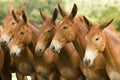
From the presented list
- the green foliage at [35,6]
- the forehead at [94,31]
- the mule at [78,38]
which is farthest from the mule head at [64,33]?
the green foliage at [35,6]

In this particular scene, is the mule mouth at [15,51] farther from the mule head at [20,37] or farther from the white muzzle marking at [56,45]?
the white muzzle marking at [56,45]

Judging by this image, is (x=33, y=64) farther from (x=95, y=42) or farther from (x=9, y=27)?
(x=95, y=42)

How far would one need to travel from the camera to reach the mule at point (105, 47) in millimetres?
9102

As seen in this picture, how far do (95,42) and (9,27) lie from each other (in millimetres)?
2993

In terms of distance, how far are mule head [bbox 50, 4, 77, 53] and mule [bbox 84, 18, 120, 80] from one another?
60 centimetres

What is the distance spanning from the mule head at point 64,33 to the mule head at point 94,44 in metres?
0.69

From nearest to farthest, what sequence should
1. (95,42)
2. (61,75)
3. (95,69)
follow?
(95,42), (95,69), (61,75)

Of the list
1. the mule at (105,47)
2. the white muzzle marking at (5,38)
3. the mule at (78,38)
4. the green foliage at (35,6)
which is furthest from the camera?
the green foliage at (35,6)

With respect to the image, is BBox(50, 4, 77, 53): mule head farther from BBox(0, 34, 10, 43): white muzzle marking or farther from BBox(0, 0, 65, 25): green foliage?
BBox(0, 0, 65, 25): green foliage

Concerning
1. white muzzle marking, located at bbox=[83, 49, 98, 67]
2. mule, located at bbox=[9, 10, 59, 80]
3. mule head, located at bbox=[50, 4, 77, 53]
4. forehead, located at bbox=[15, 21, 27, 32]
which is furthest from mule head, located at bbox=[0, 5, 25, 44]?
white muzzle marking, located at bbox=[83, 49, 98, 67]

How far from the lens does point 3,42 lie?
1066cm

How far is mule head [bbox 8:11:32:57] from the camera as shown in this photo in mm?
10313

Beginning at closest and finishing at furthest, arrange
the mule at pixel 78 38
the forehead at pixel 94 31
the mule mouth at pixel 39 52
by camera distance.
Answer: the forehead at pixel 94 31 < the mule at pixel 78 38 < the mule mouth at pixel 39 52

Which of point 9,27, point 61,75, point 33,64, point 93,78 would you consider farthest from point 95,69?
point 9,27
